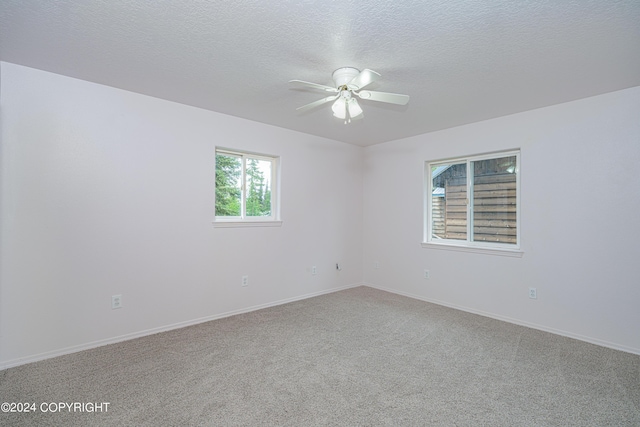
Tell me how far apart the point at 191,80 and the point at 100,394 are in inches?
97.1

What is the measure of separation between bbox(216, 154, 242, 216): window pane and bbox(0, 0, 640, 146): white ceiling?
2.69ft

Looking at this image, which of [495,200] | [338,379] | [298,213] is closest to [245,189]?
[298,213]

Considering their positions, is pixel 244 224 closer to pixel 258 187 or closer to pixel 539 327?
pixel 258 187

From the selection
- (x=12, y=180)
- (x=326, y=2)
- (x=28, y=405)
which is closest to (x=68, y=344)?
(x=28, y=405)

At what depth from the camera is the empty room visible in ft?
5.98

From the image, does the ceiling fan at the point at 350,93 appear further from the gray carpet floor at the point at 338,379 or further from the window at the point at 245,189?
the gray carpet floor at the point at 338,379

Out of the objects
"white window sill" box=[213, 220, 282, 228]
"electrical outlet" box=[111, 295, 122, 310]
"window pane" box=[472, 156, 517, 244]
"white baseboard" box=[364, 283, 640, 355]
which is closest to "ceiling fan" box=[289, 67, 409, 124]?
"white window sill" box=[213, 220, 282, 228]

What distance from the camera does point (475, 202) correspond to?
152 inches

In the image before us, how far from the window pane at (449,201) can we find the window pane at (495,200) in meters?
0.15

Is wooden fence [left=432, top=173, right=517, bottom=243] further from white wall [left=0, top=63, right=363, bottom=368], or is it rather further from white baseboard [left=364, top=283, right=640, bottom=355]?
white wall [left=0, top=63, right=363, bottom=368]

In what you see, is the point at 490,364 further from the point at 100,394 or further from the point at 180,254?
the point at 180,254

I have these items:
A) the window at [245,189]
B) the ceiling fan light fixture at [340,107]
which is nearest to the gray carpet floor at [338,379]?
the window at [245,189]

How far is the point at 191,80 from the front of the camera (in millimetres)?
2570

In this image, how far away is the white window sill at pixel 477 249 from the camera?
3.35 metres
